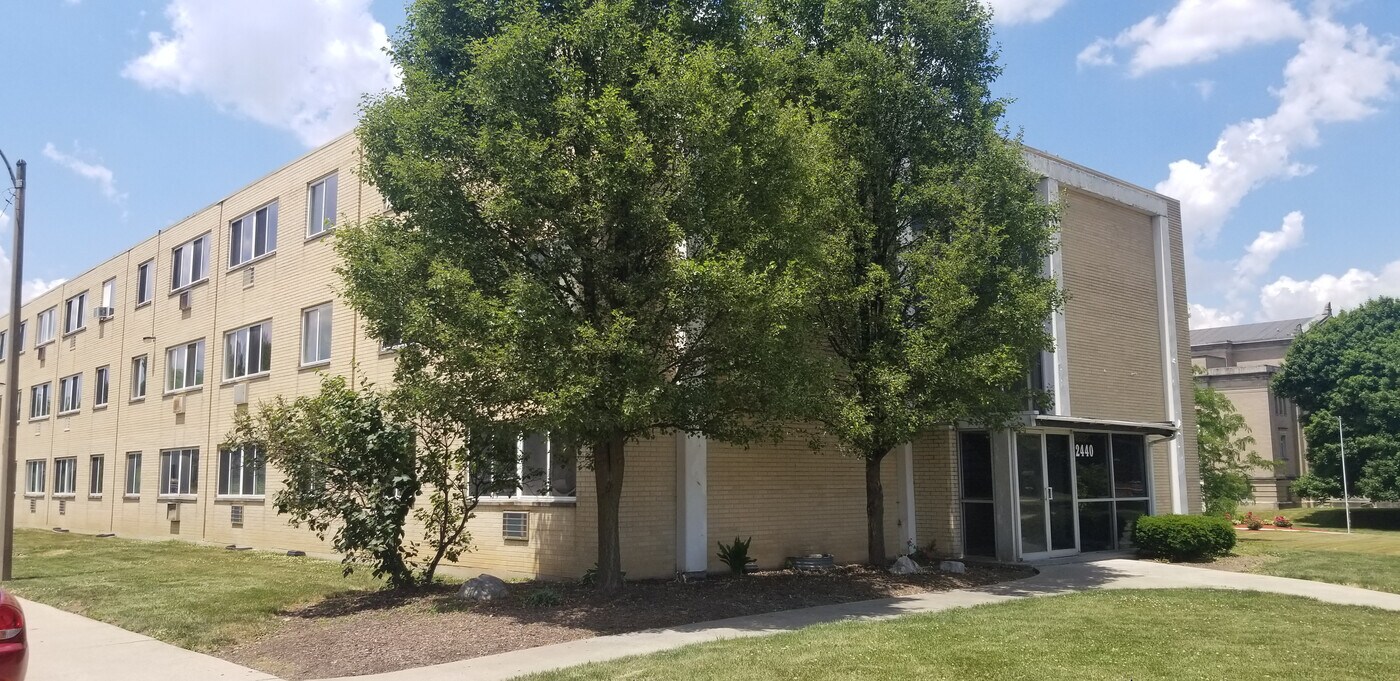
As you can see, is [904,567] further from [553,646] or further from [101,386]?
[101,386]

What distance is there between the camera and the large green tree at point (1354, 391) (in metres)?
39.5

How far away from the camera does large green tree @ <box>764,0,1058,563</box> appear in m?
14.1

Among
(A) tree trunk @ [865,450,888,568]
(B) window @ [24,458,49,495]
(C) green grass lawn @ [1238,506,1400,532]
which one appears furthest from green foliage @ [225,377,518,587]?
(C) green grass lawn @ [1238,506,1400,532]

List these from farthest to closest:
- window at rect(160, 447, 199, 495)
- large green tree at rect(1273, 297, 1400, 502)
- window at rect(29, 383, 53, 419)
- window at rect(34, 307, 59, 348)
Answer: large green tree at rect(1273, 297, 1400, 502) → window at rect(34, 307, 59, 348) → window at rect(29, 383, 53, 419) → window at rect(160, 447, 199, 495)

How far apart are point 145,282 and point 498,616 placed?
75.1 ft

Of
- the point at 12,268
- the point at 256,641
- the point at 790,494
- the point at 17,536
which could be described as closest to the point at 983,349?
the point at 790,494

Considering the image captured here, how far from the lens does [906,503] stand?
18.7 meters

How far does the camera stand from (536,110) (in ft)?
38.4

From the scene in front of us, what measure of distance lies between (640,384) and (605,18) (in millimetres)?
4204

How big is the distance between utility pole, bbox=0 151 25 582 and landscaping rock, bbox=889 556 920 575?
44.3 ft

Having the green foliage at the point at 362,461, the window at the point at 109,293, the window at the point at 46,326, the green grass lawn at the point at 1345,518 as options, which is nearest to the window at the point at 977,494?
the green foliage at the point at 362,461

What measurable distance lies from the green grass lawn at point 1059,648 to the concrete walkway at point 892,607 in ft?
1.78

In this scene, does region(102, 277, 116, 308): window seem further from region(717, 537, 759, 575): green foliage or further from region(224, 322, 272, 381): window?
region(717, 537, 759, 575): green foliage

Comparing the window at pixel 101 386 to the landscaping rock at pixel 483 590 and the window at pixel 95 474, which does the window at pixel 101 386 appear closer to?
the window at pixel 95 474
